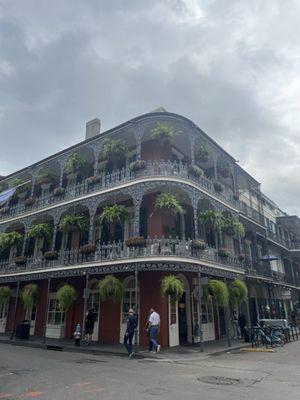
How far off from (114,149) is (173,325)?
8.86 m

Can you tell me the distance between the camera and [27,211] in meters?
20.0

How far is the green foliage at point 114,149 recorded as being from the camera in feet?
54.9

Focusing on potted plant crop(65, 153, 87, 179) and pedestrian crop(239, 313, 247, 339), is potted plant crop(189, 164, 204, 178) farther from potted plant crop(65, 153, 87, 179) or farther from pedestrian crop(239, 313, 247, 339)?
pedestrian crop(239, 313, 247, 339)

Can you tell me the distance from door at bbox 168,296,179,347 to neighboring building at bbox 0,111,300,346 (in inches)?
3.2

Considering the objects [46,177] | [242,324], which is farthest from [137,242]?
[46,177]

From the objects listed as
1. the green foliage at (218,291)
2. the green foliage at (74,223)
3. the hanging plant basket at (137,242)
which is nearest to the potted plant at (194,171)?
the hanging plant basket at (137,242)

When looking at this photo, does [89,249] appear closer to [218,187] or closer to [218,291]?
[218,291]

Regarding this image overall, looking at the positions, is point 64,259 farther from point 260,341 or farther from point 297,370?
point 297,370

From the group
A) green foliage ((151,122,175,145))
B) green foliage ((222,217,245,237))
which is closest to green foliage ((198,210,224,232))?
green foliage ((222,217,245,237))

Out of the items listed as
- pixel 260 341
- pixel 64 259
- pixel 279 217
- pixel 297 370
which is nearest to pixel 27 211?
pixel 64 259

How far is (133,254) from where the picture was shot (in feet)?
45.0

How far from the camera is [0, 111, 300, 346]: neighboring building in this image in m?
14.5

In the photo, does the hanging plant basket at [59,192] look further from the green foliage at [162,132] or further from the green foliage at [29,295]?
the green foliage at [162,132]

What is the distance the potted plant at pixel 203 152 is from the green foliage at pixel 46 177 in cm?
908
